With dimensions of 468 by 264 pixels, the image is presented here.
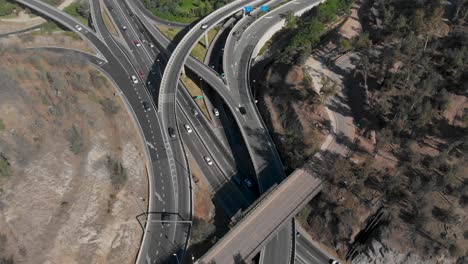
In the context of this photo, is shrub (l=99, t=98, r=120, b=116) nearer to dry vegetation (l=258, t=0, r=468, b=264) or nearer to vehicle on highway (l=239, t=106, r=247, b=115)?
vehicle on highway (l=239, t=106, r=247, b=115)

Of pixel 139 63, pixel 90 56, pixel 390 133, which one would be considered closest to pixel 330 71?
pixel 390 133

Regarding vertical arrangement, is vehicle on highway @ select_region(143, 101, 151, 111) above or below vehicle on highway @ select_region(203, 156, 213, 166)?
above

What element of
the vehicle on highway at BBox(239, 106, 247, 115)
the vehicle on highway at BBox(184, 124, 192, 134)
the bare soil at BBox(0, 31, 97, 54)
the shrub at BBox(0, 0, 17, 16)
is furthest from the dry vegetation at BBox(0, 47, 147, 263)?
the shrub at BBox(0, 0, 17, 16)

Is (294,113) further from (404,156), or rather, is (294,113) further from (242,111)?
(404,156)

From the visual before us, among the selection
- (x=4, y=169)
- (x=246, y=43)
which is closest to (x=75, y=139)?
(x=4, y=169)

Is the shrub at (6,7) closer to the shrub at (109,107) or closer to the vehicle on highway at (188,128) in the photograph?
the shrub at (109,107)
